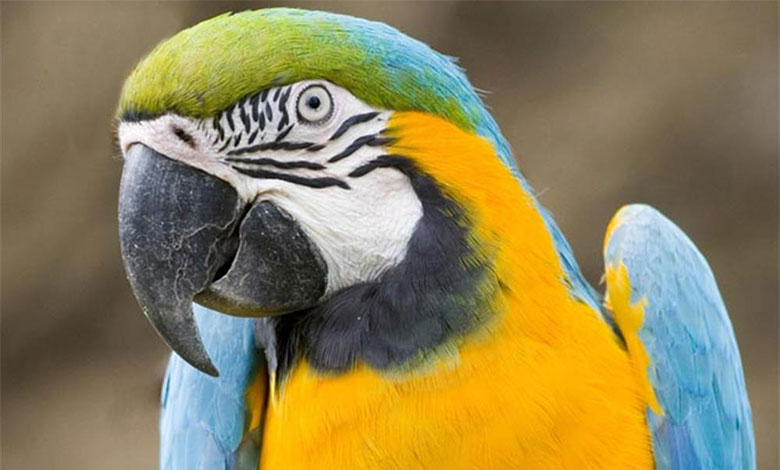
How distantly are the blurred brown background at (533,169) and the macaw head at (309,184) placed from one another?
259 cm

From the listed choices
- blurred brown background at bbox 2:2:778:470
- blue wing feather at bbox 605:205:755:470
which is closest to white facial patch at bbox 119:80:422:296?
blue wing feather at bbox 605:205:755:470

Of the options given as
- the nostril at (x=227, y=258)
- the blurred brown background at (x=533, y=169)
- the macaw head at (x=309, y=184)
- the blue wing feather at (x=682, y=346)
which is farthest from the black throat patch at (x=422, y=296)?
the blurred brown background at (x=533, y=169)

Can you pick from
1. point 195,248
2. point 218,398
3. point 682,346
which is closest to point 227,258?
point 195,248

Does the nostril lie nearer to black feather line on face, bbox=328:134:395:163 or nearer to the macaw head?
the macaw head

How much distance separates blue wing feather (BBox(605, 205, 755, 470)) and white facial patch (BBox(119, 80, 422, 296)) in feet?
1.47

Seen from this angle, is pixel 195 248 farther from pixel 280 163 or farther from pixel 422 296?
pixel 422 296

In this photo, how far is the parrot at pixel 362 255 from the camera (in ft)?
4.85

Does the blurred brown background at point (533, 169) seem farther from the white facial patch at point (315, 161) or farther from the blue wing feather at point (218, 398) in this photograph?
the white facial patch at point (315, 161)

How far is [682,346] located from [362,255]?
55 cm

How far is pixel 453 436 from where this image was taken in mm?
1572

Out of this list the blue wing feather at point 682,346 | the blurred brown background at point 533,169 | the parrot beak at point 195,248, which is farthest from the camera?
the blurred brown background at point 533,169

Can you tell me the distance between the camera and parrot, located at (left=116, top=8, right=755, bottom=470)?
4.85 ft

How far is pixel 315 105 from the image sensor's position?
1.52 meters

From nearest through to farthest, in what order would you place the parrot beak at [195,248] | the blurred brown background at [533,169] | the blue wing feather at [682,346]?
the parrot beak at [195,248] → the blue wing feather at [682,346] → the blurred brown background at [533,169]
